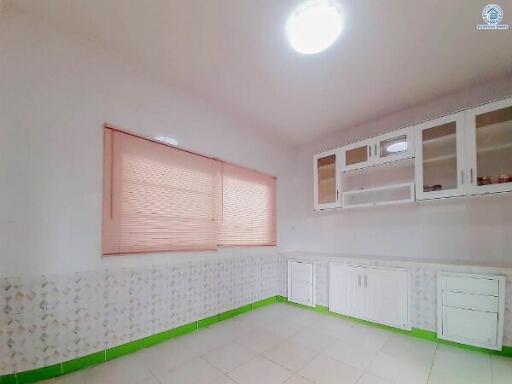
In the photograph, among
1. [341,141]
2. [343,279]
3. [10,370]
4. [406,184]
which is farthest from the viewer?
[341,141]

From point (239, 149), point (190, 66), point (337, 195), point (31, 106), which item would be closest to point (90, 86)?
point (31, 106)

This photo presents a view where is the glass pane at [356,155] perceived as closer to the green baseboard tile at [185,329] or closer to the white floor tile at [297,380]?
the white floor tile at [297,380]

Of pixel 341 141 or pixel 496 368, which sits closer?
pixel 496 368

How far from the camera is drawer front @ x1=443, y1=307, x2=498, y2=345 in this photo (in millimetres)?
1858

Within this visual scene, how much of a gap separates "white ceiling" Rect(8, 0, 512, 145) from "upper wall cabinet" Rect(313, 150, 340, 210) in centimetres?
74

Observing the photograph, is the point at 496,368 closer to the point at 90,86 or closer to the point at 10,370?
the point at 10,370

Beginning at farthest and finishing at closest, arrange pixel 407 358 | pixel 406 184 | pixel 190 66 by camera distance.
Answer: pixel 406 184 → pixel 190 66 → pixel 407 358

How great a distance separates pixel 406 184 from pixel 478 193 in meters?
0.57

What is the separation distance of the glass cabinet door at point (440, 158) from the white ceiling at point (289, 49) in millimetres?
422

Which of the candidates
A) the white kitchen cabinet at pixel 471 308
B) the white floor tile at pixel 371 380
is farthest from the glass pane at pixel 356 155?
the white floor tile at pixel 371 380

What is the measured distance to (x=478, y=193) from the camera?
6.66ft

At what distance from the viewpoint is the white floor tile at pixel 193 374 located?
1550 mm

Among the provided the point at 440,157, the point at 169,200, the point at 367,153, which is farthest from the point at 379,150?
the point at 169,200

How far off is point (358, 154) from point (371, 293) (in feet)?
5.39
